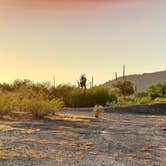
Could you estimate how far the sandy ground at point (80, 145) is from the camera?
1609cm

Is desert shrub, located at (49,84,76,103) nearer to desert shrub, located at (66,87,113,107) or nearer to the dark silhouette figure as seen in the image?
desert shrub, located at (66,87,113,107)

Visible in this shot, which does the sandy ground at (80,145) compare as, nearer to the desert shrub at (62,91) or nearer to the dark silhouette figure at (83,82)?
the desert shrub at (62,91)

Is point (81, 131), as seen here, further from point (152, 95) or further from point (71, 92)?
point (152, 95)

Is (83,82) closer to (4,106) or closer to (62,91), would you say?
(62,91)

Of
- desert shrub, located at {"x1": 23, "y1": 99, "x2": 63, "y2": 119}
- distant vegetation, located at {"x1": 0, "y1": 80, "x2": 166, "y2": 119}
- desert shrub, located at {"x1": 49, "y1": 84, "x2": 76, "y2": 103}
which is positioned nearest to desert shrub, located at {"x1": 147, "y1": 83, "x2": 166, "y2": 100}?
distant vegetation, located at {"x1": 0, "y1": 80, "x2": 166, "y2": 119}

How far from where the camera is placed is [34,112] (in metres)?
33.3

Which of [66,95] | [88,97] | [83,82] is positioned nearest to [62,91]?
[66,95]

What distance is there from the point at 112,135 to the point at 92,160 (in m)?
7.48

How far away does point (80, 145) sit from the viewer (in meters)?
19.7

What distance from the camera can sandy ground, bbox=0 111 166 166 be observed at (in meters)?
16.1

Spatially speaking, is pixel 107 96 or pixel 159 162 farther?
pixel 107 96

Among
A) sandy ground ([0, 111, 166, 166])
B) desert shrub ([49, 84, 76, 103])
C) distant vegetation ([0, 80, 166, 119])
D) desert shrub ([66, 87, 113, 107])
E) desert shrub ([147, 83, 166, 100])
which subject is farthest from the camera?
desert shrub ([147, 83, 166, 100])

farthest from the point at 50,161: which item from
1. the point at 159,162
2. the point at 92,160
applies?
the point at 159,162

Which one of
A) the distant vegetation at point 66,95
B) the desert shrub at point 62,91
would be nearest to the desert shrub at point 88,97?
the distant vegetation at point 66,95
